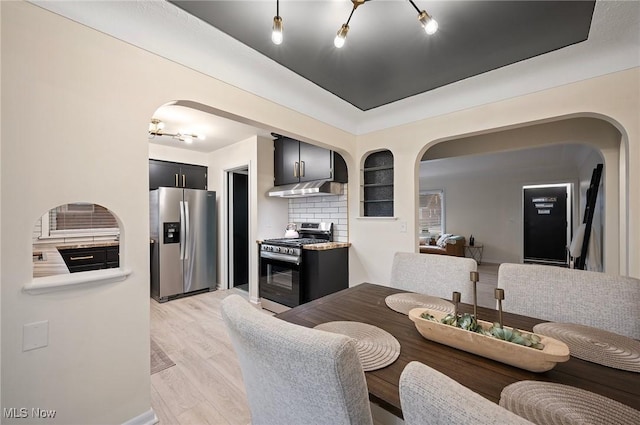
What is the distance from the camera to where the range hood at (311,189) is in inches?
125

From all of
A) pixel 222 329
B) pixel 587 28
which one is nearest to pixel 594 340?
pixel 587 28

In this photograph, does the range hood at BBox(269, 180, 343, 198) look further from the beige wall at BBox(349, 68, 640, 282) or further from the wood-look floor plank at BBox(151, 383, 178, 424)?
the wood-look floor plank at BBox(151, 383, 178, 424)

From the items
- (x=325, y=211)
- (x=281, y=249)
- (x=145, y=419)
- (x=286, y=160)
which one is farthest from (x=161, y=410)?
(x=286, y=160)

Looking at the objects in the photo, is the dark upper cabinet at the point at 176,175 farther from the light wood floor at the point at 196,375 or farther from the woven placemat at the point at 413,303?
the woven placemat at the point at 413,303

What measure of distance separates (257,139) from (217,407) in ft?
10.2

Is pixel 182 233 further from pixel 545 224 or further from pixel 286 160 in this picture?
pixel 545 224

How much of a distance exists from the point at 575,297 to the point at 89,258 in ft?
16.0

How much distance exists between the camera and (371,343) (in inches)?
39.3

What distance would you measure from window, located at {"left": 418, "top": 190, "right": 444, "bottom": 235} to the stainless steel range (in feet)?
18.8

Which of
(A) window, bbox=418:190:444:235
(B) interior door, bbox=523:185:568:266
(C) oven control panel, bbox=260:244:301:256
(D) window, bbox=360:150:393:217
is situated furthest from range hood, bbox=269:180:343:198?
(B) interior door, bbox=523:185:568:266

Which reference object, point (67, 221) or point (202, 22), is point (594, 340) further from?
point (67, 221)

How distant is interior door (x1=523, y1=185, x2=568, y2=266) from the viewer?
6285mm

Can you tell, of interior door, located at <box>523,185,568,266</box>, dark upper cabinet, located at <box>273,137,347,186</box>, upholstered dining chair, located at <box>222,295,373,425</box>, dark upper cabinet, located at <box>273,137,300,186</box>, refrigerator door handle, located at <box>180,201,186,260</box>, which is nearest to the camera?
upholstered dining chair, located at <box>222,295,373,425</box>

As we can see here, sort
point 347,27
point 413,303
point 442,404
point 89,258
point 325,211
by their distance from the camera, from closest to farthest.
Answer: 1. point 442,404
2. point 347,27
3. point 413,303
4. point 89,258
5. point 325,211
